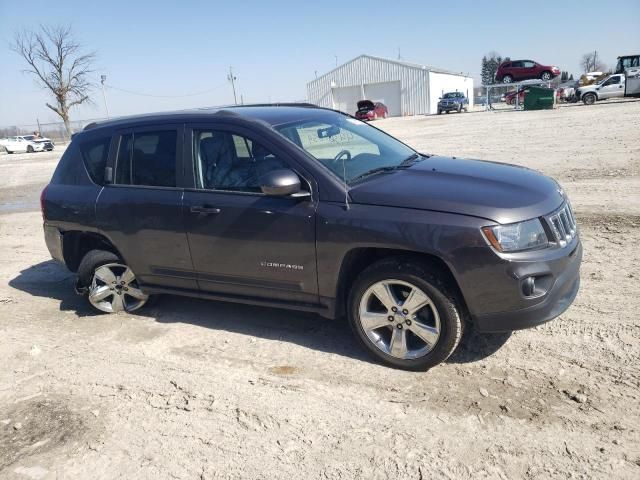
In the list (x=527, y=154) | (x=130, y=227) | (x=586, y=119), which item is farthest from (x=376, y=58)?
(x=130, y=227)

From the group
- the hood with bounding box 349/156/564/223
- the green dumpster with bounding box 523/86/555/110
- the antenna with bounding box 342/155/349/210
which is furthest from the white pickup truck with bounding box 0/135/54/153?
the hood with bounding box 349/156/564/223

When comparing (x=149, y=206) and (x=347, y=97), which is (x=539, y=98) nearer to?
(x=347, y=97)

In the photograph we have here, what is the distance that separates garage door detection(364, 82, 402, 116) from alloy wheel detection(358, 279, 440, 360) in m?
56.5

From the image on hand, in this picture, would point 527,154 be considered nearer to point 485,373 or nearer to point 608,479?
point 485,373

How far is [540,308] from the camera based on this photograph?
326cm

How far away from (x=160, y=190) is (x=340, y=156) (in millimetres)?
1608

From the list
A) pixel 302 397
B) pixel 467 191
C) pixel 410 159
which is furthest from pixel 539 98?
pixel 302 397

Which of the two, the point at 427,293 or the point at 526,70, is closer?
the point at 427,293

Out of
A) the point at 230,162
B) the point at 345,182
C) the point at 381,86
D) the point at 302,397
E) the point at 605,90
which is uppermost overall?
the point at 381,86

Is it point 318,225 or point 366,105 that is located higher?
point 366,105

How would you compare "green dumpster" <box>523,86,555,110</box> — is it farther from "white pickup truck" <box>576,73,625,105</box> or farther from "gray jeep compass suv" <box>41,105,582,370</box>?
"gray jeep compass suv" <box>41,105,582,370</box>

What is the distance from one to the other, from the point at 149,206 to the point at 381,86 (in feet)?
186

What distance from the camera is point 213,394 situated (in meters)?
3.56

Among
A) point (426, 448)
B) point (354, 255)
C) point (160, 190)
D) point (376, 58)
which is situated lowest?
point (426, 448)
